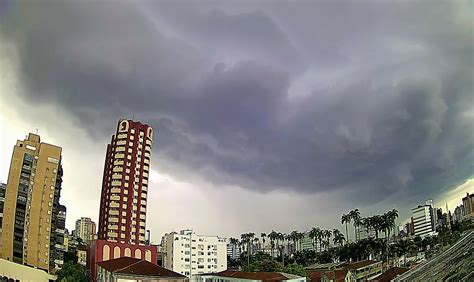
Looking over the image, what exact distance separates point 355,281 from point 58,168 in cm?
1291

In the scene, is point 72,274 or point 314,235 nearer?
point 72,274

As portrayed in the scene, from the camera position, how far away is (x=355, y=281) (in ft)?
66.1

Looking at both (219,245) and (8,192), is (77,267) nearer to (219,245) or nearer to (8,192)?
(8,192)

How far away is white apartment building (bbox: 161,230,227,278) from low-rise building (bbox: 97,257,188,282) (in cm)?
800

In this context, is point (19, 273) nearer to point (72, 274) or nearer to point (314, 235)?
point (72, 274)

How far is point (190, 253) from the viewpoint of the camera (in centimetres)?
2497

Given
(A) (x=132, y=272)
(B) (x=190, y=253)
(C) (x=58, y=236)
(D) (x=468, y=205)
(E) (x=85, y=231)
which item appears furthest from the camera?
(E) (x=85, y=231)

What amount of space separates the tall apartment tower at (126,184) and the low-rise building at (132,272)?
22.9 feet

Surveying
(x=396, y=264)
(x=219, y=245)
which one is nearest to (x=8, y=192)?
(x=219, y=245)

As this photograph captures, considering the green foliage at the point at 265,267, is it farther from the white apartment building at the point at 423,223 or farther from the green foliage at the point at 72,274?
the white apartment building at the point at 423,223

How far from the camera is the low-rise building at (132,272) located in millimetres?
15000

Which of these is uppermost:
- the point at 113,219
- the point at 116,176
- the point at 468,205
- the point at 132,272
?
the point at 116,176

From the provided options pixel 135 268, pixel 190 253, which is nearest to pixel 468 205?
pixel 190 253

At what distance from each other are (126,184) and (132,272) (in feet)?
31.4
